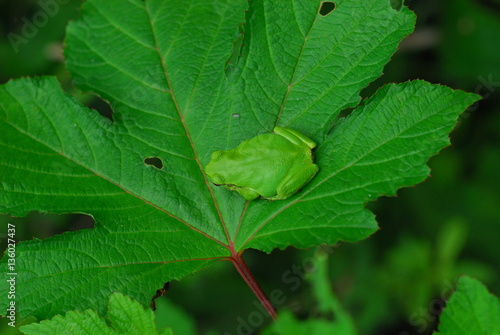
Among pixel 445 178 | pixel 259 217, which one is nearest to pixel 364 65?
pixel 259 217

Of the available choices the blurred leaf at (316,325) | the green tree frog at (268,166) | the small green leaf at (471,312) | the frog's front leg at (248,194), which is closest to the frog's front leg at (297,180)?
the green tree frog at (268,166)

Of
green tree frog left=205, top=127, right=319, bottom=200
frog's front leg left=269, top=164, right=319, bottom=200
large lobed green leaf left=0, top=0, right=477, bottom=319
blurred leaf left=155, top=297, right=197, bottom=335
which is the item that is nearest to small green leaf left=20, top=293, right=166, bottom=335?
large lobed green leaf left=0, top=0, right=477, bottom=319

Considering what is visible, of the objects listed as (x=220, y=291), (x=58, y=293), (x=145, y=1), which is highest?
(x=145, y=1)

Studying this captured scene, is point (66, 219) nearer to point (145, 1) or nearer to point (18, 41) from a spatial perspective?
point (18, 41)

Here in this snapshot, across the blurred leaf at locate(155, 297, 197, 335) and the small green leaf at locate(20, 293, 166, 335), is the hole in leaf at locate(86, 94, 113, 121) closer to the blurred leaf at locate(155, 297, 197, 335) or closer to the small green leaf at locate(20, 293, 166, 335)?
the blurred leaf at locate(155, 297, 197, 335)

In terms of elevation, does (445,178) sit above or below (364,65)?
below

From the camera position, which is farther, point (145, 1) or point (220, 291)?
point (220, 291)

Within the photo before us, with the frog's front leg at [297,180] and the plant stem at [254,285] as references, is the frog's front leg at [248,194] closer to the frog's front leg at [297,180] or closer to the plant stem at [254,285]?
the frog's front leg at [297,180]
